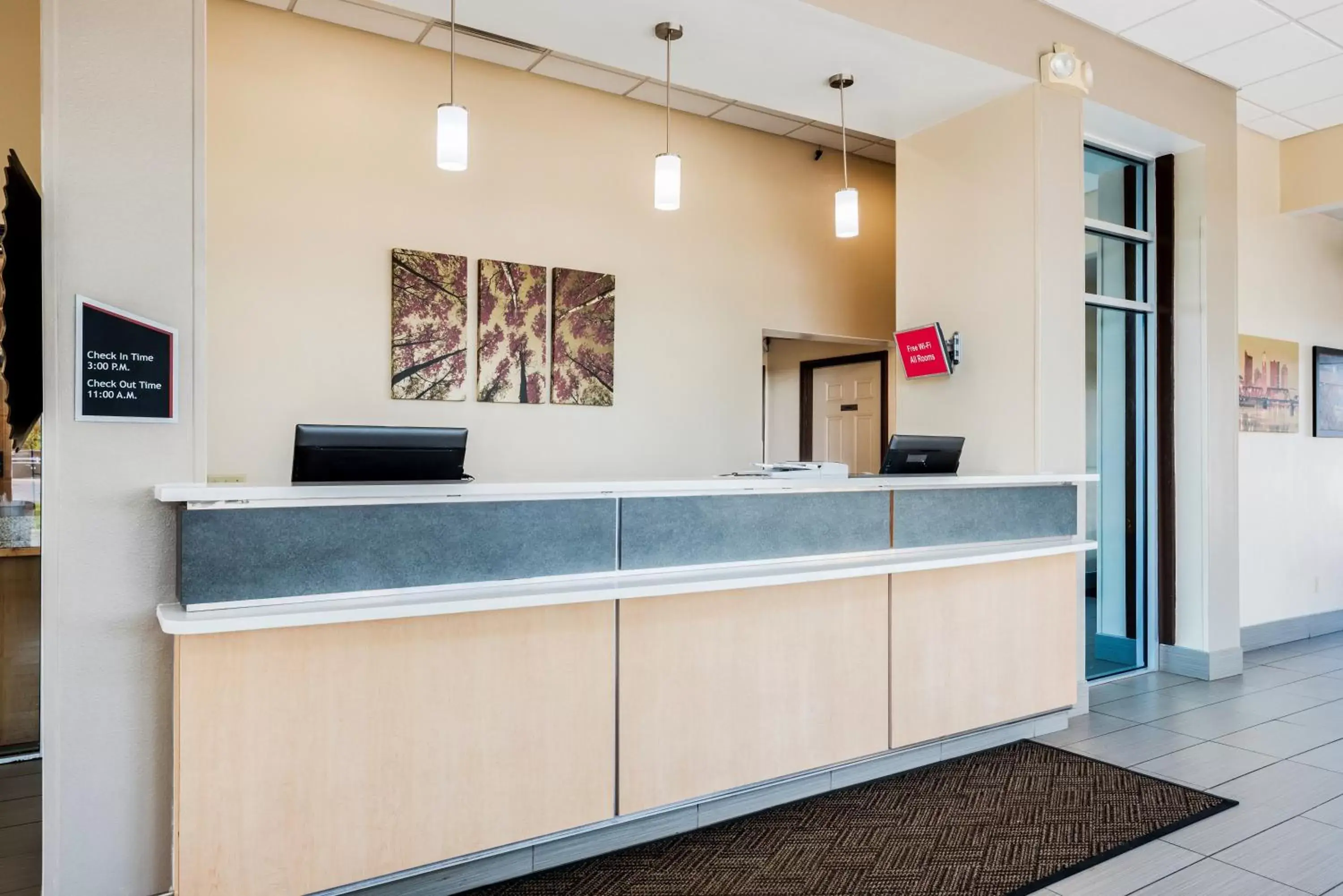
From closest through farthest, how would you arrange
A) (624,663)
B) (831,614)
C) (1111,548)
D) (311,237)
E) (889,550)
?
(624,663) → (831,614) → (889,550) → (311,237) → (1111,548)

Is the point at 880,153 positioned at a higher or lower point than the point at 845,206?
higher

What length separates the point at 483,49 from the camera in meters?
4.62

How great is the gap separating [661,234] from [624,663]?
3.39 metres

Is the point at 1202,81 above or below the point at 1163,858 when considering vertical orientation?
above

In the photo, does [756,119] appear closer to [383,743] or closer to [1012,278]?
[1012,278]

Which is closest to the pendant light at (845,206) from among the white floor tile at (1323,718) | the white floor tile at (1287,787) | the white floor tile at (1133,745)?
the white floor tile at (1133,745)

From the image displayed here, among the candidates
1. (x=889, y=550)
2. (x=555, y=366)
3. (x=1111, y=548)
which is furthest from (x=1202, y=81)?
(x=555, y=366)

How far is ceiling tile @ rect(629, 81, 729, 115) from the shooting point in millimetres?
5156

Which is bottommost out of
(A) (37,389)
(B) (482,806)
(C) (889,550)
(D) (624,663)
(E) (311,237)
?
(B) (482,806)

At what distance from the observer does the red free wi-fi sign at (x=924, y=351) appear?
4.60m

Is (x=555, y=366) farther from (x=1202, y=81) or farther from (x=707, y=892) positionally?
(x=1202, y=81)

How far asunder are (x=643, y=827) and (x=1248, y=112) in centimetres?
617

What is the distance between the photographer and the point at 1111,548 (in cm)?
537

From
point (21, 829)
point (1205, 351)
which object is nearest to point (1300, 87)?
point (1205, 351)
